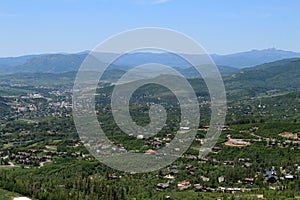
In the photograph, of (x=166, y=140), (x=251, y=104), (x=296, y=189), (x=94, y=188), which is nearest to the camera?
(x=94, y=188)

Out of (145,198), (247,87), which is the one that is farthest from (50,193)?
(247,87)

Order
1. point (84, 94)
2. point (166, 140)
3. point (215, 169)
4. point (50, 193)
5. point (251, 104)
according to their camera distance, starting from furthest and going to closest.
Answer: point (84, 94) → point (251, 104) → point (166, 140) → point (215, 169) → point (50, 193)

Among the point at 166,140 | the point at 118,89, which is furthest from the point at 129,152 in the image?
the point at 118,89

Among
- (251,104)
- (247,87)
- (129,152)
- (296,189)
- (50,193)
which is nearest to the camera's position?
(50,193)

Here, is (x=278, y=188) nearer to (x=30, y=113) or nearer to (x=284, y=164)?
(x=284, y=164)

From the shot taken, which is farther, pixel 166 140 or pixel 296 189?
pixel 166 140

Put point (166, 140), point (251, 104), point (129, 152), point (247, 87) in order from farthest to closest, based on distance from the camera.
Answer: point (247, 87) < point (251, 104) < point (166, 140) < point (129, 152)

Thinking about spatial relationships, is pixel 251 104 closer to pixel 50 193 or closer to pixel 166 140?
pixel 166 140

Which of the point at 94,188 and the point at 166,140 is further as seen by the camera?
the point at 166,140
